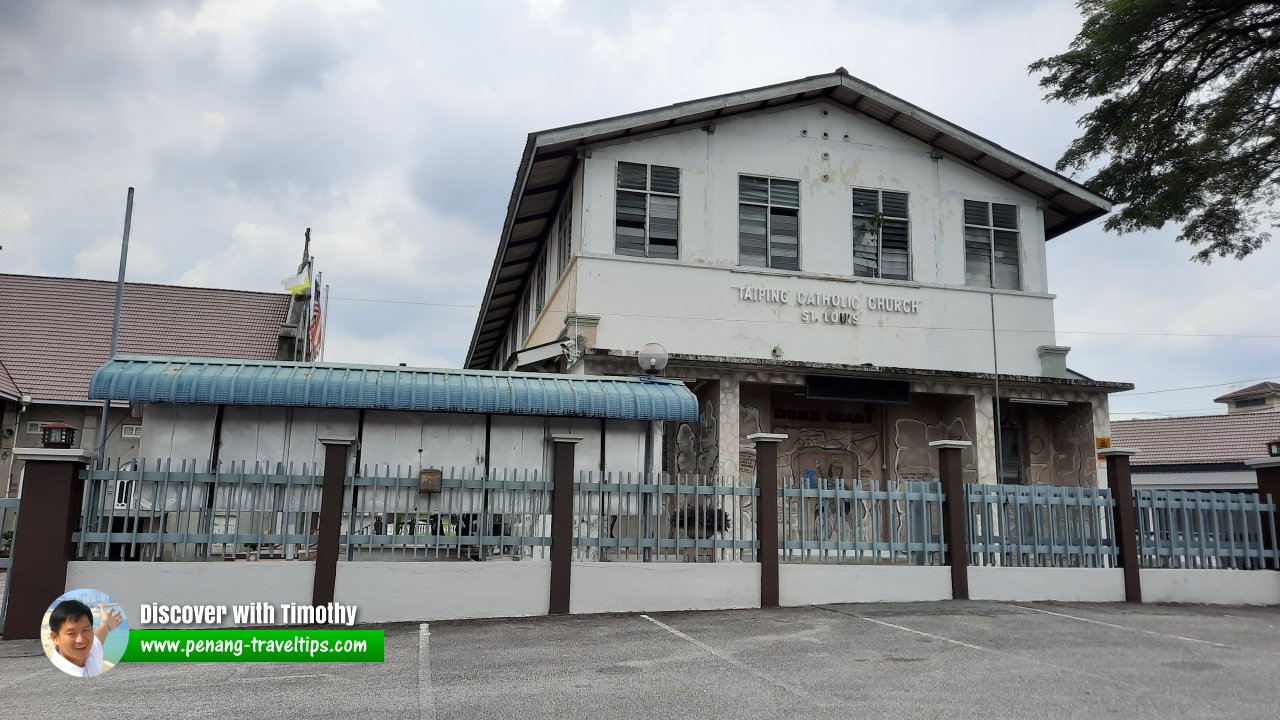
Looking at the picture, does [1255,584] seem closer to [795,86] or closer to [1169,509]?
[1169,509]

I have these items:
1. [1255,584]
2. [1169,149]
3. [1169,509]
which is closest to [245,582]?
[1169,509]

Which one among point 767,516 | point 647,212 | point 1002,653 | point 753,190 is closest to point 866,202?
point 753,190

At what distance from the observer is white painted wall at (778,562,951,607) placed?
415 inches

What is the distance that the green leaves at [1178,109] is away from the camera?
1908cm

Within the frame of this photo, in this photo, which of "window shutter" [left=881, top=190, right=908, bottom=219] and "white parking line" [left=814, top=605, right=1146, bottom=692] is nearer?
"white parking line" [left=814, top=605, right=1146, bottom=692]

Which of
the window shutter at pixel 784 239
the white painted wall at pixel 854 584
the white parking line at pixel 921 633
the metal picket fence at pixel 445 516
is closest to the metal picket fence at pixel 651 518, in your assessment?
the metal picket fence at pixel 445 516

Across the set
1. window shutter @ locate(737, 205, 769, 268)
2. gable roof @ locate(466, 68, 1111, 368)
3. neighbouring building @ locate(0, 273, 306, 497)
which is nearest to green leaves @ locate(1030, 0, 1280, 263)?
gable roof @ locate(466, 68, 1111, 368)

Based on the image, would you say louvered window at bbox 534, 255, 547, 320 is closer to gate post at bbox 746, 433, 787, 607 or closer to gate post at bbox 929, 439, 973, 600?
gate post at bbox 746, 433, 787, 607

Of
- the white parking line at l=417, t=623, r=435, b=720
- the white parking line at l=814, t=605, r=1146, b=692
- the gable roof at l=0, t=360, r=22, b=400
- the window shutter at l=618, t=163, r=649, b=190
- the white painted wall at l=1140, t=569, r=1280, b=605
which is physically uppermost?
the window shutter at l=618, t=163, r=649, b=190

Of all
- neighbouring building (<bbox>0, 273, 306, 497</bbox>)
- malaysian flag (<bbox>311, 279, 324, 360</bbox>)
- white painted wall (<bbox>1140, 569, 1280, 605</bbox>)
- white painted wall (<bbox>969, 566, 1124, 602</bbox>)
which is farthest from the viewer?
malaysian flag (<bbox>311, 279, 324, 360</bbox>)

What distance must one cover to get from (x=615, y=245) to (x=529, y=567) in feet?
22.9

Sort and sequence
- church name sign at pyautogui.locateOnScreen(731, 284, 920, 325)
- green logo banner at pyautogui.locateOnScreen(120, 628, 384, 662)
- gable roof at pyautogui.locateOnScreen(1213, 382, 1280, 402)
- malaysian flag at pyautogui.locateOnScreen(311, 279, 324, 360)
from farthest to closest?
gable roof at pyautogui.locateOnScreen(1213, 382, 1280, 402) < malaysian flag at pyautogui.locateOnScreen(311, 279, 324, 360) < church name sign at pyautogui.locateOnScreen(731, 284, 920, 325) < green logo banner at pyautogui.locateOnScreen(120, 628, 384, 662)

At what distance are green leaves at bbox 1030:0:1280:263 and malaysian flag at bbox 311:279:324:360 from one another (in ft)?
65.7

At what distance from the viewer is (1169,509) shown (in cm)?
1223
